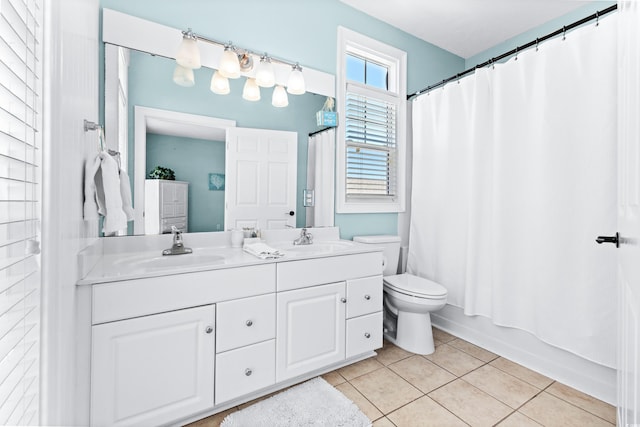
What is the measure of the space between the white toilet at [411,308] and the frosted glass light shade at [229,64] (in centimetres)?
151

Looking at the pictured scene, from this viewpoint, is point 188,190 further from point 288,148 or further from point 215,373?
point 215,373

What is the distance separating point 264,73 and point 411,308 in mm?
1912

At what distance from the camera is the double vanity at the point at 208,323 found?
3.76 feet

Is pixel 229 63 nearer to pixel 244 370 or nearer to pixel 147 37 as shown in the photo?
pixel 147 37

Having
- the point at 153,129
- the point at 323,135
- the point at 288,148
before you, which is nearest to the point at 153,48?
the point at 153,129

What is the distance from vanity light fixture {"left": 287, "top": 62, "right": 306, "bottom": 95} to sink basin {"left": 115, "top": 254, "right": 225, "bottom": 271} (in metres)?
1.29

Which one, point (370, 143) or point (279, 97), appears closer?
point (279, 97)

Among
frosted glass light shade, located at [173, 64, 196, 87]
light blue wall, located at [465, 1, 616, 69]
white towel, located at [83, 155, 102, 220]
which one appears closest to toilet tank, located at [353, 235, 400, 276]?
frosted glass light shade, located at [173, 64, 196, 87]

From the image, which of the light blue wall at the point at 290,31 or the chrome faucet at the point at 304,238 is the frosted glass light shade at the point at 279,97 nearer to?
the light blue wall at the point at 290,31

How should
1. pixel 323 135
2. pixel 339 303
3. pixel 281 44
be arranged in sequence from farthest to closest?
pixel 323 135 → pixel 281 44 → pixel 339 303

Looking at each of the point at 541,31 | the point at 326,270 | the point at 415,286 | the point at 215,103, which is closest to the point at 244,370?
the point at 326,270

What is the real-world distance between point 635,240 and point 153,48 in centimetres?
221

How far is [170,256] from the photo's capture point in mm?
1565

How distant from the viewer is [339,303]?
5.75 feet
